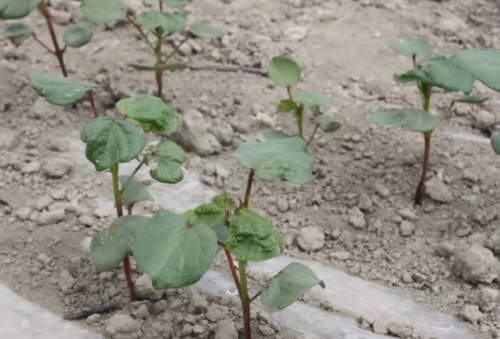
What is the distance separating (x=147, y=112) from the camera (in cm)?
132

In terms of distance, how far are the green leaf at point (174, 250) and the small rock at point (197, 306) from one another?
0.42m

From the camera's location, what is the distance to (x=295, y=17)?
288cm

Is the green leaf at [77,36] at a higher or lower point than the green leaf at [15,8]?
lower

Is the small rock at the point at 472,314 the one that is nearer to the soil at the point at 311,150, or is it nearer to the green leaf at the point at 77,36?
the soil at the point at 311,150

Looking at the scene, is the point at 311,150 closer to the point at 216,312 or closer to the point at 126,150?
the point at 216,312

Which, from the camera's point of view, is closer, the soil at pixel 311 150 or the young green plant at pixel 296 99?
the soil at pixel 311 150

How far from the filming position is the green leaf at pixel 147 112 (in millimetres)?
1313

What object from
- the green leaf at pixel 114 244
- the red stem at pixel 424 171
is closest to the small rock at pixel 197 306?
the green leaf at pixel 114 244

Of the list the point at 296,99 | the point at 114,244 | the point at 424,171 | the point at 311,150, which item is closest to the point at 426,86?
the point at 424,171

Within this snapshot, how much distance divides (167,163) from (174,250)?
0.92ft

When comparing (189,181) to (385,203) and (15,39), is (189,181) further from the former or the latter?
(15,39)

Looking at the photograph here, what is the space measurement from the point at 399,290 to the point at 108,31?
1846mm

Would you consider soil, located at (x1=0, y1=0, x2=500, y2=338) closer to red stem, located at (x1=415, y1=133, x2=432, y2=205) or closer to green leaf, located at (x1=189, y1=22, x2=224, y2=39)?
red stem, located at (x1=415, y1=133, x2=432, y2=205)

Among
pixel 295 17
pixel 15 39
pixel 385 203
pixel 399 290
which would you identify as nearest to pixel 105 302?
pixel 399 290
